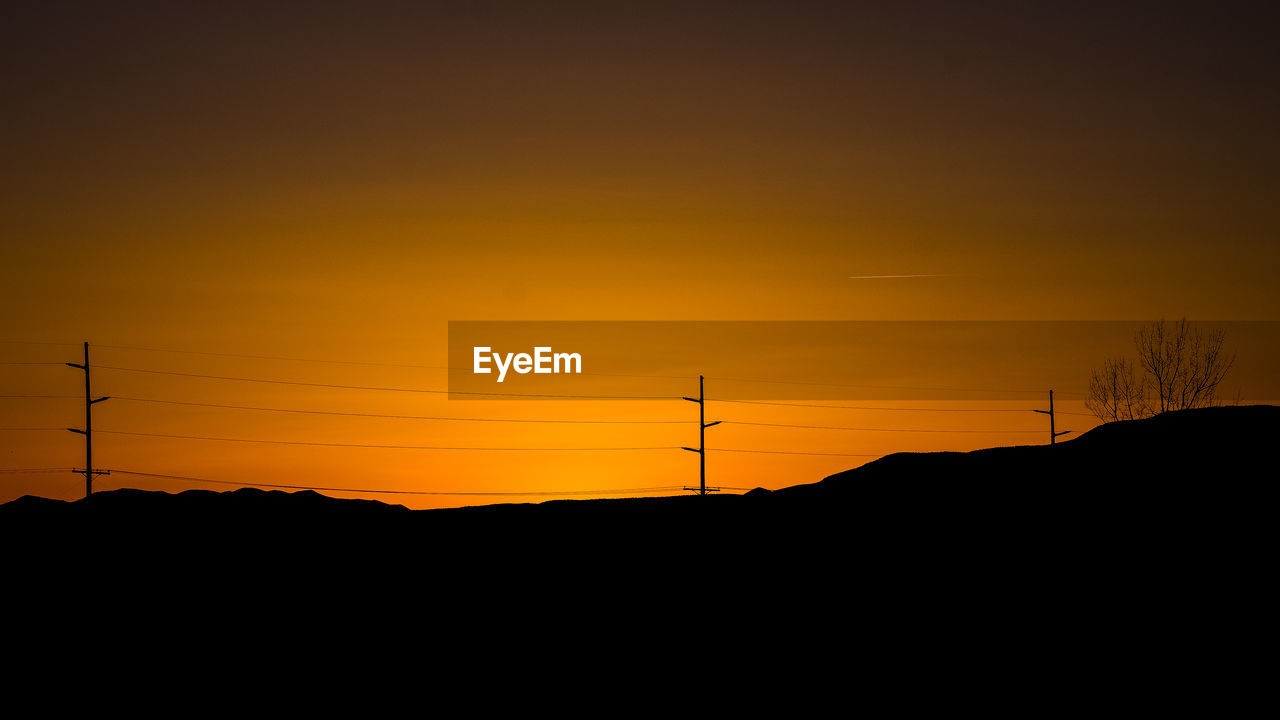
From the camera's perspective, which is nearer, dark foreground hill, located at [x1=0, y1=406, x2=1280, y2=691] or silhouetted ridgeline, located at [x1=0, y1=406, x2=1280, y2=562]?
dark foreground hill, located at [x1=0, y1=406, x2=1280, y2=691]

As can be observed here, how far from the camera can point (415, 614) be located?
1431 inches

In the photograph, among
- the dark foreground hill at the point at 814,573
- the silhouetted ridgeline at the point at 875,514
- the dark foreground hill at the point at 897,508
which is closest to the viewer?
the dark foreground hill at the point at 814,573

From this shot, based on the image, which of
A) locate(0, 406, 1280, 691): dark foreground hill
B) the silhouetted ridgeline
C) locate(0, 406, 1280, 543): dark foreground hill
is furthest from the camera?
locate(0, 406, 1280, 543): dark foreground hill

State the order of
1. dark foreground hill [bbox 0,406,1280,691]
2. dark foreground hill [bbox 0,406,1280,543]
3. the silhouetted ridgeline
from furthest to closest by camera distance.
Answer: dark foreground hill [bbox 0,406,1280,543] < the silhouetted ridgeline < dark foreground hill [bbox 0,406,1280,691]

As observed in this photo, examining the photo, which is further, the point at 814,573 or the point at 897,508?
the point at 897,508

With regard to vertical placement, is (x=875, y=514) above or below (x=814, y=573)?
above

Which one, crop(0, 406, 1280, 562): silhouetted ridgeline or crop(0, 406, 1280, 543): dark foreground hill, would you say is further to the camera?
crop(0, 406, 1280, 543): dark foreground hill

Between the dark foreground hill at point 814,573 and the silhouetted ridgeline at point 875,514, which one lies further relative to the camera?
the silhouetted ridgeline at point 875,514

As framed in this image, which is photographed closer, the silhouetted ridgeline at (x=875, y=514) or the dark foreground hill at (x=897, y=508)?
the silhouetted ridgeline at (x=875, y=514)

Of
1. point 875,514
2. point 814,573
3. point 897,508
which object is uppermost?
point 897,508

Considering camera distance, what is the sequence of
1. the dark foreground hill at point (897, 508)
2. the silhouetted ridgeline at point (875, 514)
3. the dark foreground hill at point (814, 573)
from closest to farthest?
the dark foreground hill at point (814, 573) → the silhouetted ridgeline at point (875, 514) → the dark foreground hill at point (897, 508)

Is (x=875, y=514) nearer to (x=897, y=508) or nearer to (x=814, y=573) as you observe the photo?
(x=897, y=508)

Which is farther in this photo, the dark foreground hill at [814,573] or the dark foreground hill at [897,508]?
the dark foreground hill at [897,508]

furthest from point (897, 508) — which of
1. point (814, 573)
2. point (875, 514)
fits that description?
point (814, 573)
